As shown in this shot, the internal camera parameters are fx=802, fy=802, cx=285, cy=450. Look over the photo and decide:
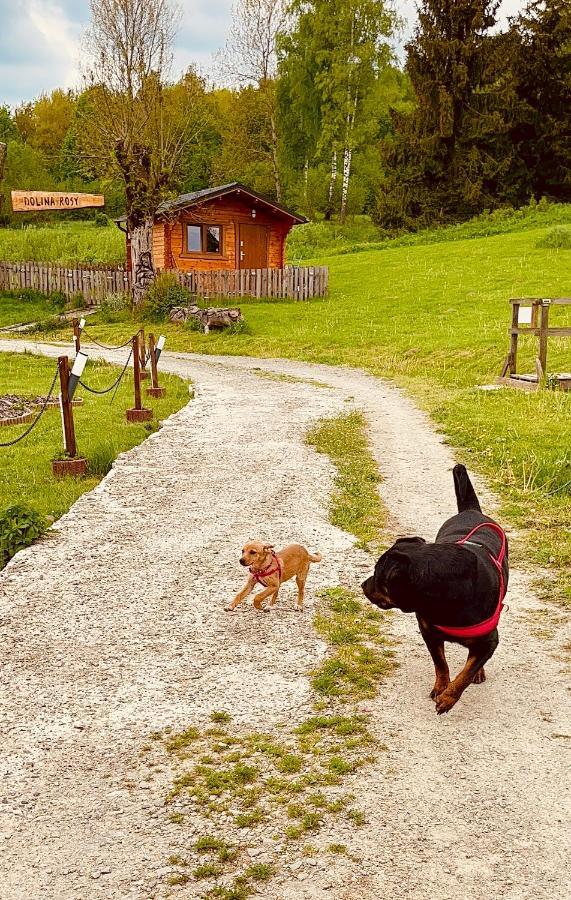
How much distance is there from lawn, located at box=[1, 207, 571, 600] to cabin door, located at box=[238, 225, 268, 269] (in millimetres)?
3268

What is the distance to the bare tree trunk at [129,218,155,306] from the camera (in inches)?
1139

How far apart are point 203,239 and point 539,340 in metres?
22.6

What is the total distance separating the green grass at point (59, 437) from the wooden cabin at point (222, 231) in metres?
17.6

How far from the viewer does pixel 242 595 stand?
18.1 feet

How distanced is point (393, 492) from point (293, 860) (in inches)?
220

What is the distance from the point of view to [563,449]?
31.8ft

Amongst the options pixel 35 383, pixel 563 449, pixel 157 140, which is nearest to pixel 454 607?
pixel 563 449

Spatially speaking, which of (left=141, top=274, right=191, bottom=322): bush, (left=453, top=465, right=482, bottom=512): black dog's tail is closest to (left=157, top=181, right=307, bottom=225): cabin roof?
(left=141, top=274, right=191, bottom=322): bush

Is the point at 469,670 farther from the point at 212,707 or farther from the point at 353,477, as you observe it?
the point at 353,477

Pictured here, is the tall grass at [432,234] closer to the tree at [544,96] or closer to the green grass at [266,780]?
the tree at [544,96]

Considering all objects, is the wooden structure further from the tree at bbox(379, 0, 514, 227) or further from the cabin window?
the tree at bbox(379, 0, 514, 227)

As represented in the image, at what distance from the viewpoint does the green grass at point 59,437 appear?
8.34 m

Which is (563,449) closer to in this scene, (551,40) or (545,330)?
(545,330)

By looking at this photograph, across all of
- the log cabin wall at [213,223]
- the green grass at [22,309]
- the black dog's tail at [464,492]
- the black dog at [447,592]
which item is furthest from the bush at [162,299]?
the black dog at [447,592]
